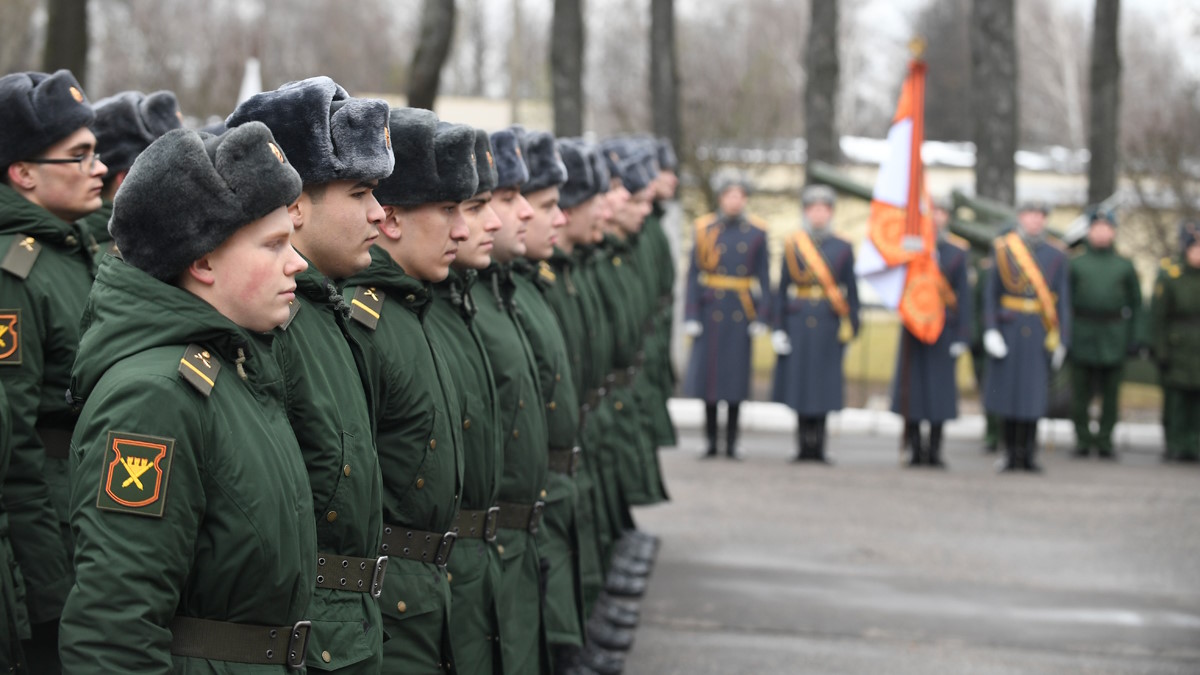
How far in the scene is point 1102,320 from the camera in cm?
1284

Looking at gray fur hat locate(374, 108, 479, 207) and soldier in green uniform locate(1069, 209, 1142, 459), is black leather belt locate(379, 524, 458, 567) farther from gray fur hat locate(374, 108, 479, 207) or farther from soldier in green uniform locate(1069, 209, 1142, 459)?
soldier in green uniform locate(1069, 209, 1142, 459)

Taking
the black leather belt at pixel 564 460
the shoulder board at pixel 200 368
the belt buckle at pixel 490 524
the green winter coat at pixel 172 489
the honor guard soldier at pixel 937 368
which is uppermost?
the shoulder board at pixel 200 368

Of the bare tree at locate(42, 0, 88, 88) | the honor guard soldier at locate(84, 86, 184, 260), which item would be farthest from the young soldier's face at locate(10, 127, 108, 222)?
the bare tree at locate(42, 0, 88, 88)

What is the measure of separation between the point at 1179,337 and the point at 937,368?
2.05 metres

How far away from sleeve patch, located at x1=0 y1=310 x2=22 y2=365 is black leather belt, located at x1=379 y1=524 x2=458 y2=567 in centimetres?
117

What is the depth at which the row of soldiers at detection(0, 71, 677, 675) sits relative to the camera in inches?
108

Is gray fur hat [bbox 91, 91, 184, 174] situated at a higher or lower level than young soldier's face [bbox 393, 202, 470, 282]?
higher

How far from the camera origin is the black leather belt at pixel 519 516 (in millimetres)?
4797

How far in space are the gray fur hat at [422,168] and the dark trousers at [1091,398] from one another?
9.73 metres

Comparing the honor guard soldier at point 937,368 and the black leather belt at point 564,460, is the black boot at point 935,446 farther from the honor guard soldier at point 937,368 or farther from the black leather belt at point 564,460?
the black leather belt at point 564,460

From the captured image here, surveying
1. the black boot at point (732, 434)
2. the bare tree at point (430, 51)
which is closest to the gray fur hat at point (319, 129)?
the black boot at point (732, 434)

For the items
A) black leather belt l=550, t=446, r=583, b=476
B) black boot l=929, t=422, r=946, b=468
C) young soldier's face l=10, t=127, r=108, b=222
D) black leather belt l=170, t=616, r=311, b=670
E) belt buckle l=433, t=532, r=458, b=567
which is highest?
young soldier's face l=10, t=127, r=108, b=222

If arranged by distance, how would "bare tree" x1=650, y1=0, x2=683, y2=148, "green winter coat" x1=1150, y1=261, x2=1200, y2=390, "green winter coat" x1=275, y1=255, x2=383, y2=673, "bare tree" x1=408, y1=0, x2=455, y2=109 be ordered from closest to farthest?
"green winter coat" x1=275, y1=255, x2=383, y2=673, "green winter coat" x1=1150, y1=261, x2=1200, y2=390, "bare tree" x1=408, y1=0, x2=455, y2=109, "bare tree" x1=650, y1=0, x2=683, y2=148

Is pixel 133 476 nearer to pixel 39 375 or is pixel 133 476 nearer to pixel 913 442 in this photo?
pixel 39 375
